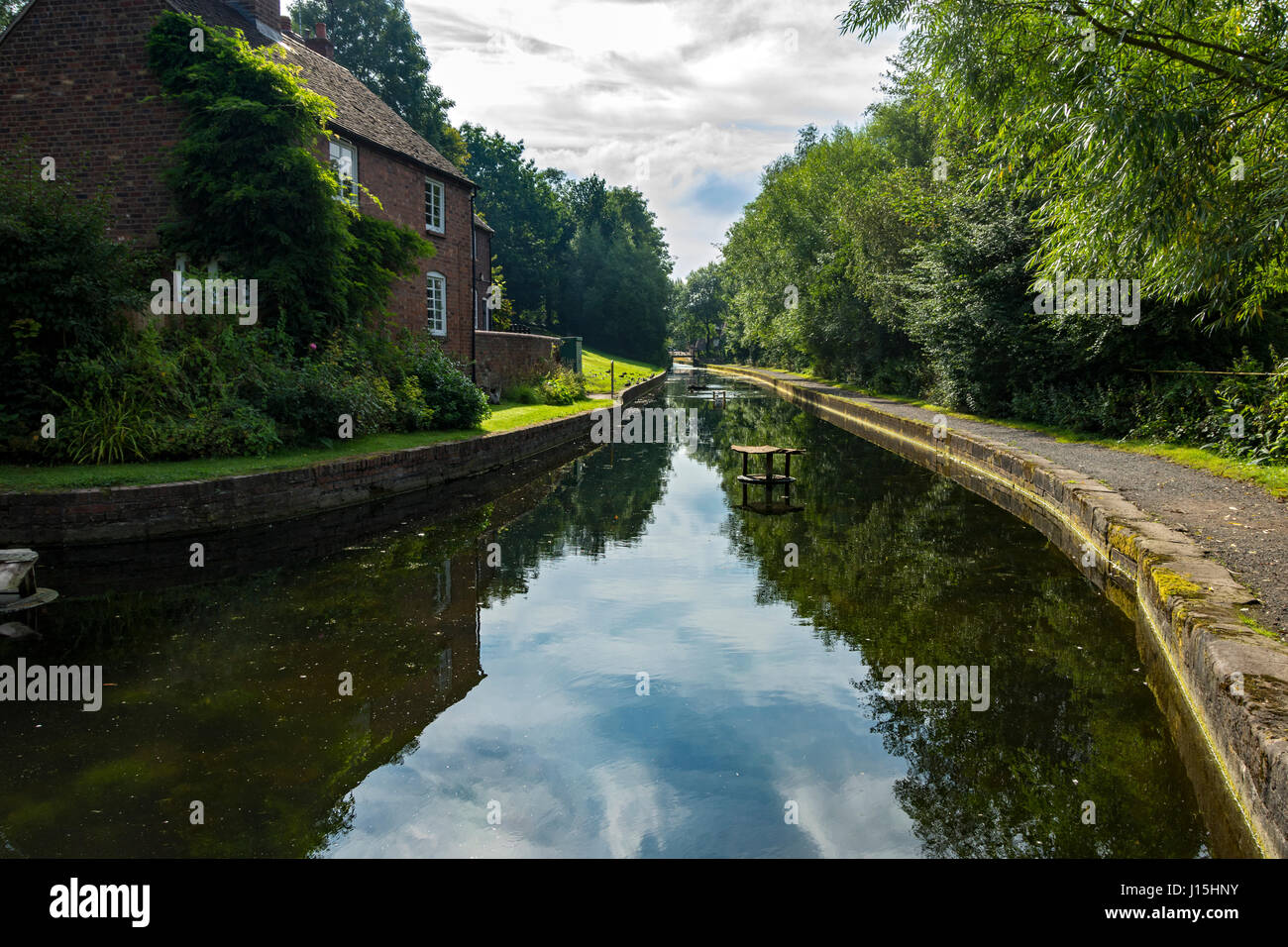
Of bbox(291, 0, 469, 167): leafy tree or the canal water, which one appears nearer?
the canal water

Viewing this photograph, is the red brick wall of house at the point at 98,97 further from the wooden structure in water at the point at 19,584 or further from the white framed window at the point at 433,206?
the wooden structure in water at the point at 19,584

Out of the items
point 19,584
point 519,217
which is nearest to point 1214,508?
point 19,584

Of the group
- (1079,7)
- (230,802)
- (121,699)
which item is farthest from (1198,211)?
(121,699)

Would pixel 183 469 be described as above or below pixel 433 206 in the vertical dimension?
below

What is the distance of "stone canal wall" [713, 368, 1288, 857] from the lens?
3588mm

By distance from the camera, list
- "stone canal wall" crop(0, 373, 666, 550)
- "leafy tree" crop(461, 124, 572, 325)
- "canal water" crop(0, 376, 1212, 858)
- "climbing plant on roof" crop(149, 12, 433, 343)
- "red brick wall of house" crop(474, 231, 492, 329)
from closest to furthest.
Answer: "canal water" crop(0, 376, 1212, 858), "stone canal wall" crop(0, 373, 666, 550), "climbing plant on roof" crop(149, 12, 433, 343), "red brick wall of house" crop(474, 231, 492, 329), "leafy tree" crop(461, 124, 572, 325)

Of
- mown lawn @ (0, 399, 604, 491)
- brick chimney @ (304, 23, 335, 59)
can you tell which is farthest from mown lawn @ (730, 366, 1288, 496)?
brick chimney @ (304, 23, 335, 59)

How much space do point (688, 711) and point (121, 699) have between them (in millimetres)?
3580

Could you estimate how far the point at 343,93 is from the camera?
2228cm

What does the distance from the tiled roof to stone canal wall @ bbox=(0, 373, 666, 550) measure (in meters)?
9.70

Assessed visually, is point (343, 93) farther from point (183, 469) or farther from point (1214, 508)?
point (1214, 508)

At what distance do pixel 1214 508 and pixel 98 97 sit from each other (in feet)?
67.6

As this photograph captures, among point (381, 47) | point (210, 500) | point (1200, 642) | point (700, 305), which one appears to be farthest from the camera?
point (700, 305)

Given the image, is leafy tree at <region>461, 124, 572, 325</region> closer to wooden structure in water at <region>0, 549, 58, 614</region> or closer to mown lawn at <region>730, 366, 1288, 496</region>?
mown lawn at <region>730, 366, 1288, 496</region>
